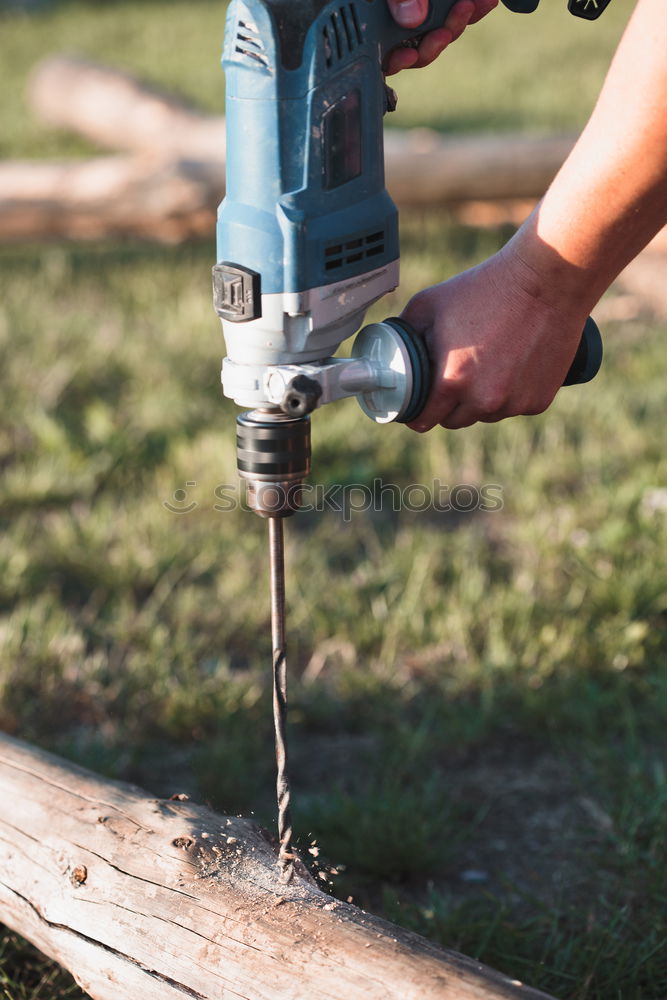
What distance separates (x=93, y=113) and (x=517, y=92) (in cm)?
356

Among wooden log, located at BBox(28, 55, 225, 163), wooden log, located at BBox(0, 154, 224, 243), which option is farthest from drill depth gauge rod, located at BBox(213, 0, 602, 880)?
wooden log, located at BBox(28, 55, 225, 163)

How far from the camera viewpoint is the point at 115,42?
12.3 m

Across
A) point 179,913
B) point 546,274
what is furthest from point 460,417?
point 179,913

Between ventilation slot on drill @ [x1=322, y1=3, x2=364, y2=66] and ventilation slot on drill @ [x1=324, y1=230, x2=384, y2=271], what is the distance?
0.87 ft

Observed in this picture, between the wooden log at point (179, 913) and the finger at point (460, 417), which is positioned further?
the finger at point (460, 417)

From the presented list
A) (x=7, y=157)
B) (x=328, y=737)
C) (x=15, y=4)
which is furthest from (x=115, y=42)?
(x=328, y=737)

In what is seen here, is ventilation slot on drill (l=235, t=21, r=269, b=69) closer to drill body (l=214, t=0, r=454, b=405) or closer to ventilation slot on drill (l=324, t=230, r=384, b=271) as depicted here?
drill body (l=214, t=0, r=454, b=405)

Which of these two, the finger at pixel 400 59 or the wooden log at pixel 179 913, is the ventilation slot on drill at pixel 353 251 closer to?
the finger at pixel 400 59

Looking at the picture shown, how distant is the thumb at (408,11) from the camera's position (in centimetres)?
180

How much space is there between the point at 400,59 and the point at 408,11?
0.16 m

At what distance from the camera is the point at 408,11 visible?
1.81m

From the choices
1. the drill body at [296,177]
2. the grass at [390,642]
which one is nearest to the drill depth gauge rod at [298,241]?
the drill body at [296,177]

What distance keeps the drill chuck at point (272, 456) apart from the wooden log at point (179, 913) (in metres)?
0.53

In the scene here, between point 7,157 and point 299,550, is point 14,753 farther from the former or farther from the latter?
point 7,157
